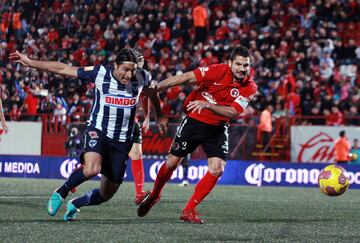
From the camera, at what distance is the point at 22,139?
24.1 metres

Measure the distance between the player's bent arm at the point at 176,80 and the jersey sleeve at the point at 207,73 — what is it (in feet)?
0.24

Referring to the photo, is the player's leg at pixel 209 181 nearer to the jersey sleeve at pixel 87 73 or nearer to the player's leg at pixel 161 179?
the player's leg at pixel 161 179

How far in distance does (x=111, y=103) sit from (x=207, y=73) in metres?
1.39

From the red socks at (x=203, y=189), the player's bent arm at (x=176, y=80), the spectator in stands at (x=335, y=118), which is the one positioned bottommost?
the spectator in stands at (x=335, y=118)

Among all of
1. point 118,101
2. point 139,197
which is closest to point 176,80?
point 118,101

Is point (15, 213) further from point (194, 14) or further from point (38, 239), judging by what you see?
point (194, 14)

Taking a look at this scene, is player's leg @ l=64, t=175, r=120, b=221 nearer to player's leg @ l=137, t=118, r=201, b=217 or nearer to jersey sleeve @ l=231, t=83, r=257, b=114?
player's leg @ l=137, t=118, r=201, b=217

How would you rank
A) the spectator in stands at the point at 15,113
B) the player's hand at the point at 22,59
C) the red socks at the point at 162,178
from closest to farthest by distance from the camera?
the player's hand at the point at 22,59 < the red socks at the point at 162,178 < the spectator in stands at the point at 15,113

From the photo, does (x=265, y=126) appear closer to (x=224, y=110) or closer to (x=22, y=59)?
(x=224, y=110)

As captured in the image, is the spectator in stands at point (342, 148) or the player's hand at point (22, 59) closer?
the player's hand at point (22, 59)

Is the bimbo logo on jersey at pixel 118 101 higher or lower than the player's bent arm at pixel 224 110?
higher

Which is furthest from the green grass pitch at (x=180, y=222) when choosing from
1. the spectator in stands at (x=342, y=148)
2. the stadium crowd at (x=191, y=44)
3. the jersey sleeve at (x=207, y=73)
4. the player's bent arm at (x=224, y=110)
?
the stadium crowd at (x=191, y=44)

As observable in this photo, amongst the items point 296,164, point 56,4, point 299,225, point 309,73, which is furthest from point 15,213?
point 56,4

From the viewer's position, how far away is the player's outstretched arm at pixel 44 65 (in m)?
9.33
